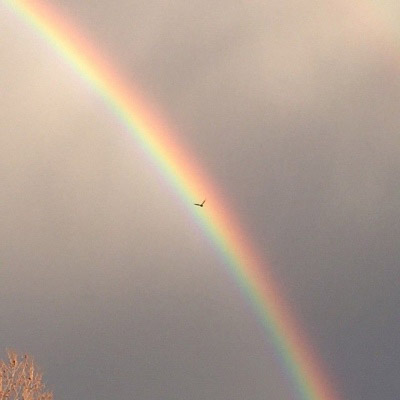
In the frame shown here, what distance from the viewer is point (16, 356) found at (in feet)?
149

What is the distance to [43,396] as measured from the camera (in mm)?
43625

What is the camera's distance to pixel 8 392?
142 ft

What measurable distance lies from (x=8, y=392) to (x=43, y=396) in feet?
6.41

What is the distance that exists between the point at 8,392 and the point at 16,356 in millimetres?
2573

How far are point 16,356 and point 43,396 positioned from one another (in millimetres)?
3222
